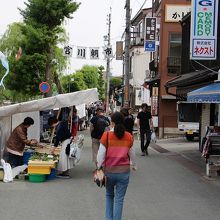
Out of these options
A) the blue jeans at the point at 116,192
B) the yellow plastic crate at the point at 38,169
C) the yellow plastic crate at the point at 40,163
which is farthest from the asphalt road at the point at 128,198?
the blue jeans at the point at 116,192

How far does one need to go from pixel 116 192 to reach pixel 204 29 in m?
8.68

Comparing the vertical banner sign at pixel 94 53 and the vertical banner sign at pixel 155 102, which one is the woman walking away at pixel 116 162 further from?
the vertical banner sign at pixel 94 53

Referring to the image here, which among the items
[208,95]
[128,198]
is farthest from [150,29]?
[128,198]

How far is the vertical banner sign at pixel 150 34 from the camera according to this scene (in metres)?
29.1

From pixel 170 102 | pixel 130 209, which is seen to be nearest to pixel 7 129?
pixel 130 209

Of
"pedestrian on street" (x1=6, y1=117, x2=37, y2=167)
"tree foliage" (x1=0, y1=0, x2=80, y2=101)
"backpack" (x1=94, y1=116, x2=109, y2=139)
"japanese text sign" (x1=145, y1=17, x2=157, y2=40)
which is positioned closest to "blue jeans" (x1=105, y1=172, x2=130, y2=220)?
"pedestrian on street" (x1=6, y1=117, x2=37, y2=167)

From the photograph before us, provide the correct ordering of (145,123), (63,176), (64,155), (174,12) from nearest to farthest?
(64,155), (63,176), (145,123), (174,12)

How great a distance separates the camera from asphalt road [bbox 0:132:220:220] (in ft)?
26.9

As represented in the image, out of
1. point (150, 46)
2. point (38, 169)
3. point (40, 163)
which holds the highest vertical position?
point (150, 46)

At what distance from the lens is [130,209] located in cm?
866

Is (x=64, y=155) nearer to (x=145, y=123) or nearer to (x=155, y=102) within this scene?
(x=145, y=123)

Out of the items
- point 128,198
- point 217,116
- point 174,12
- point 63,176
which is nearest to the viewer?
point 128,198

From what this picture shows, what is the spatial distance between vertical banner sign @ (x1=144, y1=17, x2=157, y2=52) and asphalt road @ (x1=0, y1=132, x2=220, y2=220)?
52.8ft

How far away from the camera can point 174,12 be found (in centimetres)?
2834
